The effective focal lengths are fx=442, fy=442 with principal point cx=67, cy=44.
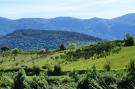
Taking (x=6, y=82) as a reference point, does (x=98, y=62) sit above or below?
above

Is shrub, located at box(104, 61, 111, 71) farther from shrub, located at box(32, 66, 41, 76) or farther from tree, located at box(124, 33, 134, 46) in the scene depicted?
tree, located at box(124, 33, 134, 46)

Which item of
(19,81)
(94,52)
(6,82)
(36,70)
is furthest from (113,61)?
(6,82)

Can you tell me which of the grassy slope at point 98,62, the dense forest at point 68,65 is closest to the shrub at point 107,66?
the dense forest at point 68,65

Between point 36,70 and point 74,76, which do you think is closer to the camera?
point 74,76

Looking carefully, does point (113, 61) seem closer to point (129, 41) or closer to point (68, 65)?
point (68, 65)

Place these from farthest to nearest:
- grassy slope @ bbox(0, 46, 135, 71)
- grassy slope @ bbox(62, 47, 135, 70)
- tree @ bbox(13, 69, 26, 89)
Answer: grassy slope @ bbox(0, 46, 135, 71) < grassy slope @ bbox(62, 47, 135, 70) < tree @ bbox(13, 69, 26, 89)

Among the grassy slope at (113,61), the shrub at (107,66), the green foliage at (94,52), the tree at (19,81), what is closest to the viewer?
the tree at (19,81)

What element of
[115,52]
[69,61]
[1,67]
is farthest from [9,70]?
[115,52]

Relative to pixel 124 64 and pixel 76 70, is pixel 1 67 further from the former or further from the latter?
pixel 124 64

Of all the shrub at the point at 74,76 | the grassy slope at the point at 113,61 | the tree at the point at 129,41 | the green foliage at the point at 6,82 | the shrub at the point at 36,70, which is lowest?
the green foliage at the point at 6,82

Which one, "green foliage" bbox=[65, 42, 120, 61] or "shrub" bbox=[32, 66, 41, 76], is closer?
"shrub" bbox=[32, 66, 41, 76]

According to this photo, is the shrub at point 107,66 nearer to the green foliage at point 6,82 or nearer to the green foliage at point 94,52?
the green foliage at point 94,52

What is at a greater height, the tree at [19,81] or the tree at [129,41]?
the tree at [129,41]

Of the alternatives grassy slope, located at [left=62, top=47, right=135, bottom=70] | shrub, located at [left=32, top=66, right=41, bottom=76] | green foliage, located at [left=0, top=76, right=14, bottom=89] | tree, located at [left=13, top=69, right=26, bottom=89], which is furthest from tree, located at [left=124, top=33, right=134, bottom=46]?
green foliage, located at [left=0, top=76, right=14, bottom=89]
